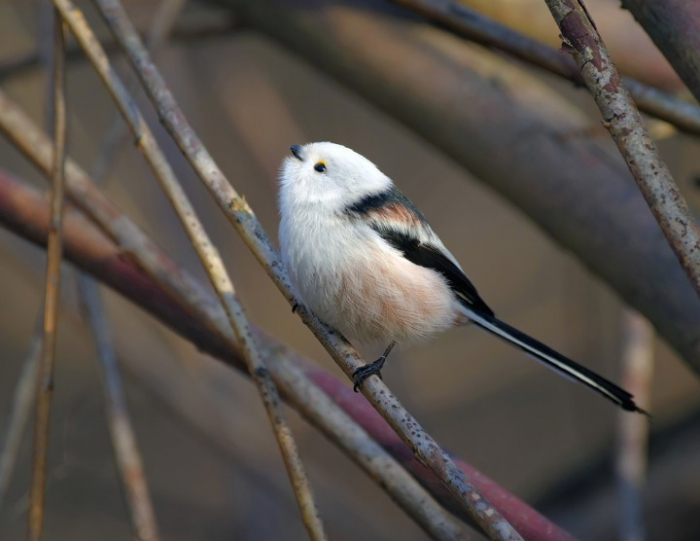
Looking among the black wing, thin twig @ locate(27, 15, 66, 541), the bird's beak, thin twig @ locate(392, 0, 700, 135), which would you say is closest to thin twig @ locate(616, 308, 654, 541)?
the black wing

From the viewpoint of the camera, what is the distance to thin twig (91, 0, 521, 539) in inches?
51.8

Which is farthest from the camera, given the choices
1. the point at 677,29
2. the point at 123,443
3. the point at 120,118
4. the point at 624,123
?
the point at 120,118

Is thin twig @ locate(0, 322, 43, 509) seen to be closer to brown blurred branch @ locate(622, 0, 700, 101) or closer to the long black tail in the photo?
the long black tail

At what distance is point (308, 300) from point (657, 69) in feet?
4.12

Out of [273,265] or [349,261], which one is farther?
[349,261]

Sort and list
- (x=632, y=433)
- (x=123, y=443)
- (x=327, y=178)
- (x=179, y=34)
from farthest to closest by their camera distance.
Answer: (x=179, y=34) < (x=632, y=433) < (x=123, y=443) < (x=327, y=178)

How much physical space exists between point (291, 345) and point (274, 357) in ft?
8.62

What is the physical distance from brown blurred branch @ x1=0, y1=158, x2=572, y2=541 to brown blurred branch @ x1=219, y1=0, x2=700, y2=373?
0.54 meters

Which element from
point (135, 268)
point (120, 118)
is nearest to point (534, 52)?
point (135, 268)

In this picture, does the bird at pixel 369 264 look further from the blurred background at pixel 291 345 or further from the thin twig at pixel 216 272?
the blurred background at pixel 291 345

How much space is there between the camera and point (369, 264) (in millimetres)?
1827

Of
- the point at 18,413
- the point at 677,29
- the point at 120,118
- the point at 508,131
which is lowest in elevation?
the point at 18,413

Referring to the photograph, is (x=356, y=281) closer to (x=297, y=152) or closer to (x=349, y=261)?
(x=349, y=261)

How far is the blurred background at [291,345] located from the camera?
9.62ft
